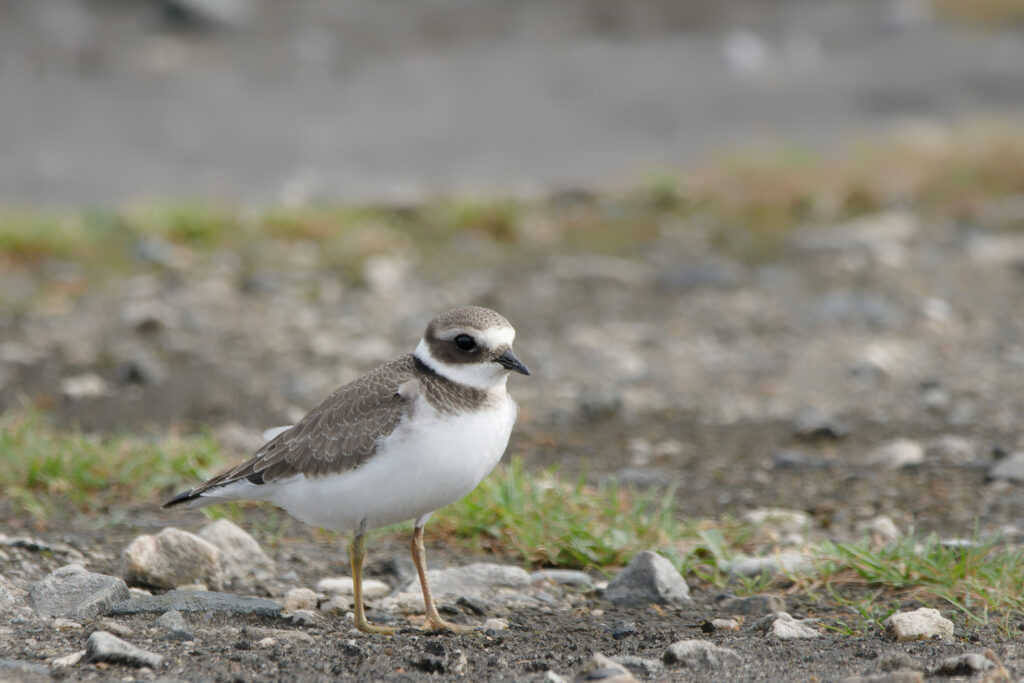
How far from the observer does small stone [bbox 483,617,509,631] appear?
4.73 m

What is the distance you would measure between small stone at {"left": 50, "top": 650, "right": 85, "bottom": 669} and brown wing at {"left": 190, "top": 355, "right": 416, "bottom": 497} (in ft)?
3.42

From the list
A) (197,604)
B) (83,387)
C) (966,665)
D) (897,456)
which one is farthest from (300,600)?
(83,387)

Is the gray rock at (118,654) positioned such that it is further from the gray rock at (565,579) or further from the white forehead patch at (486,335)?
the gray rock at (565,579)

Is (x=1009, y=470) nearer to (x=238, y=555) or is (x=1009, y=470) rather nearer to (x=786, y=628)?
(x=786, y=628)

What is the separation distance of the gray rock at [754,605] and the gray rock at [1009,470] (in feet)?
6.49

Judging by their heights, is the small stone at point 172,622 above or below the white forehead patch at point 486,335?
below

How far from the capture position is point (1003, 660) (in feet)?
13.7

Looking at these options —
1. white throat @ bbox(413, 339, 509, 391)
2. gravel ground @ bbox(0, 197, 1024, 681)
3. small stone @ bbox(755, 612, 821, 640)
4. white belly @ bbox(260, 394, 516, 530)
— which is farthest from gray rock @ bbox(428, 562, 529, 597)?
small stone @ bbox(755, 612, 821, 640)

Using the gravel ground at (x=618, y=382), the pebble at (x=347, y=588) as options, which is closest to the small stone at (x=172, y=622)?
the gravel ground at (x=618, y=382)

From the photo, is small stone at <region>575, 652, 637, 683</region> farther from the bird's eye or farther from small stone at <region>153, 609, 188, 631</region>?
small stone at <region>153, 609, 188, 631</region>

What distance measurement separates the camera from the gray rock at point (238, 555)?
5.25m

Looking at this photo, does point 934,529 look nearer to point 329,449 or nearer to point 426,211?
point 329,449

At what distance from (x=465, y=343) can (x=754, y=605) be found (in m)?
1.65

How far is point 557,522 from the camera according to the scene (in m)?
5.70
